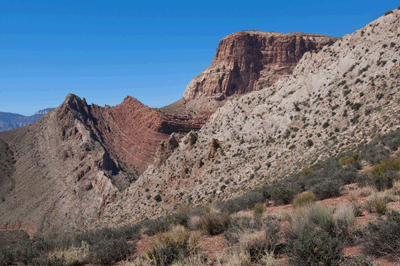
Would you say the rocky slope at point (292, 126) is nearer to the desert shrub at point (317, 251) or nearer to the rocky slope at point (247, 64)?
the desert shrub at point (317, 251)

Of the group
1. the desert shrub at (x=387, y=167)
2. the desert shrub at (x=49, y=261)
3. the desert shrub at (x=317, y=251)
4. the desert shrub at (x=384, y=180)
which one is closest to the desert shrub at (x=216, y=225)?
the desert shrub at (x=317, y=251)

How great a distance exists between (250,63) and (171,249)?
368ft

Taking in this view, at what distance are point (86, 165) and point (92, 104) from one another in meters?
37.7

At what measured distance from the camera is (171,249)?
6227 millimetres

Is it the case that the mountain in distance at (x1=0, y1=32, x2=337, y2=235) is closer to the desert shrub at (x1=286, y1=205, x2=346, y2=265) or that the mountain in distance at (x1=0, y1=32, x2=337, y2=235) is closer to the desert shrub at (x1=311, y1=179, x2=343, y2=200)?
the desert shrub at (x1=311, y1=179, x2=343, y2=200)

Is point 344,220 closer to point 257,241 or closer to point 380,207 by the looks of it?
point 380,207

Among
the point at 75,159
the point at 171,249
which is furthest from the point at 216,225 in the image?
the point at 75,159

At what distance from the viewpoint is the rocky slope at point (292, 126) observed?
21516mm

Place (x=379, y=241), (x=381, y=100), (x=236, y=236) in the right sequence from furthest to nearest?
(x=381, y=100), (x=236, y=236), (x=379, y=241)

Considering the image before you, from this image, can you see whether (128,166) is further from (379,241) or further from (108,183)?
(379,241)

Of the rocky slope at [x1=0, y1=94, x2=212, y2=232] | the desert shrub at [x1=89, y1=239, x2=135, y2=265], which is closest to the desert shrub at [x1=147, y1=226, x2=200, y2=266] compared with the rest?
the desert shrub at [x1=89, y1=239, x2=135, y2=265]

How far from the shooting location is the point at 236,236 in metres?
6.09

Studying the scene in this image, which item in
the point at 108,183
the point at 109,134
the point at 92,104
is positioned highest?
the point at 92,104

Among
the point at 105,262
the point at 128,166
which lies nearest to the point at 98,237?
the point at 105,262
